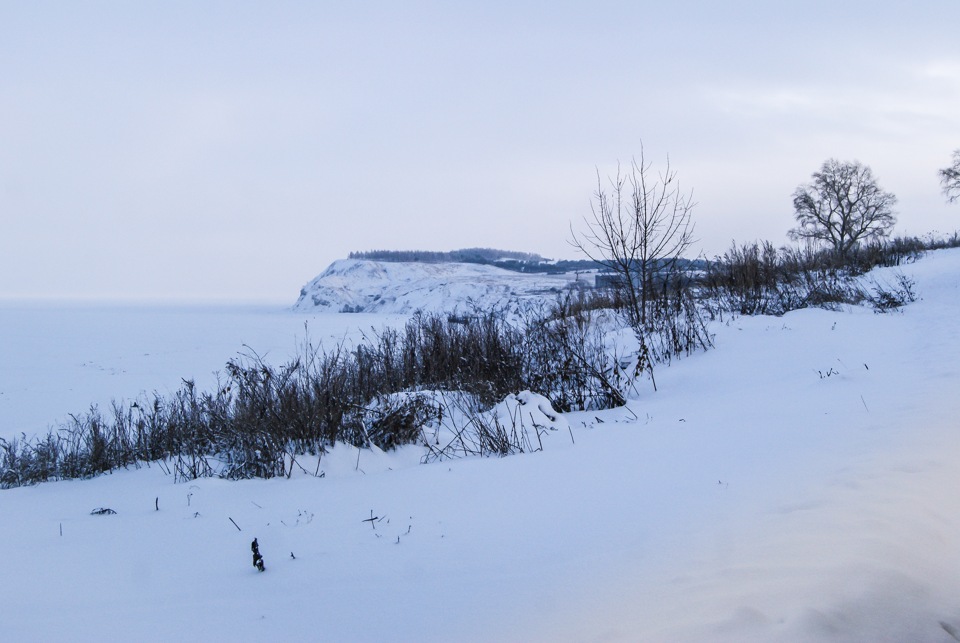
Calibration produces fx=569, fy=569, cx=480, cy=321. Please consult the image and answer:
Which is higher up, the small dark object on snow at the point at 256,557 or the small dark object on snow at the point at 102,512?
the small dark object on snow at the point at 256,557

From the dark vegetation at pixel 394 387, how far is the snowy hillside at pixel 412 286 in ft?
118

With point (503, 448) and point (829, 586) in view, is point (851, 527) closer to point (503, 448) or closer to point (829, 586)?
point (829, 586)

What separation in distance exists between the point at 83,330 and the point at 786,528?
42.6 meters

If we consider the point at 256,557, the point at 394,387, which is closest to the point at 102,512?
the point at 256,557

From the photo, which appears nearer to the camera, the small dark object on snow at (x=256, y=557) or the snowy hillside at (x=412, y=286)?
the small dark object on snow at (x=256, y=557)

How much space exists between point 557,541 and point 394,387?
6.00 m

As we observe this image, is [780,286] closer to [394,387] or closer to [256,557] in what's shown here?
[394,387]

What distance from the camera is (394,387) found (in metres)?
8.73

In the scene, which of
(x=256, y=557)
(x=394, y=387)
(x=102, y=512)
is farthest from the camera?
(x=394, y=387)

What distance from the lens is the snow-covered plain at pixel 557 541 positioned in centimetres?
213

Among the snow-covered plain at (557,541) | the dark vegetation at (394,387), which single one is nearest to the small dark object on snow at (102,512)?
the snow-covered plain at (557,541)

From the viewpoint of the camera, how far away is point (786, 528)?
274cm

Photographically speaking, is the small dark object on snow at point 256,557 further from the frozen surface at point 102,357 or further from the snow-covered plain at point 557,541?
the frozen surface at point 102,357

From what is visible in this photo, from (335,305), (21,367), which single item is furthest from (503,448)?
(335,305)
